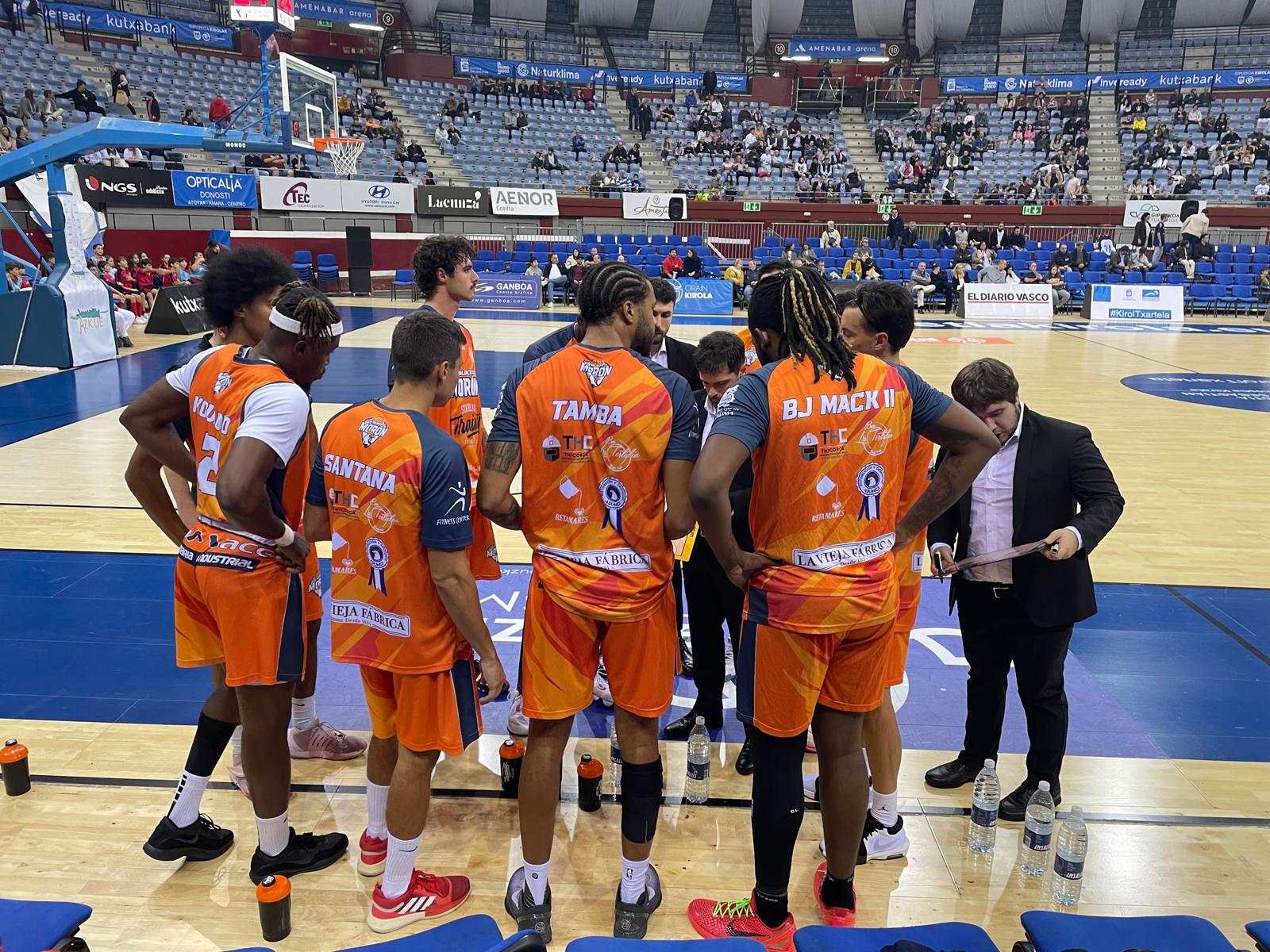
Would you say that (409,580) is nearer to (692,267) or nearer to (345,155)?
(692,267)

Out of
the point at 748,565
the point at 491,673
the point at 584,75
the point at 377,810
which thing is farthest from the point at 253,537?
the point at 584,75

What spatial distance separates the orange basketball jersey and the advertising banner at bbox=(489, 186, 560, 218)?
23.9m

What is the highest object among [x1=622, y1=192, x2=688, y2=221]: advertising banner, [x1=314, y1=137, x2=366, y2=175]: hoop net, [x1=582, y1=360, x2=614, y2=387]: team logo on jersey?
[x1=314, y1=137, x2=366, y2=175]: hoop net

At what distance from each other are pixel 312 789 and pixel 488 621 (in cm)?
166

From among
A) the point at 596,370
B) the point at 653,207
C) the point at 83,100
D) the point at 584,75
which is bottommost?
the point at 596,370

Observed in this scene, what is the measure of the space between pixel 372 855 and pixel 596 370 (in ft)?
5.96

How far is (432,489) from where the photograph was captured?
2.66 meters

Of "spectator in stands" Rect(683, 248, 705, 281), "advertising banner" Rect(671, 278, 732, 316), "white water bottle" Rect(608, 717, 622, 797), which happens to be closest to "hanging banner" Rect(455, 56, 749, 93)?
"spectator in stands" Rect(683, 248, 705, 281)

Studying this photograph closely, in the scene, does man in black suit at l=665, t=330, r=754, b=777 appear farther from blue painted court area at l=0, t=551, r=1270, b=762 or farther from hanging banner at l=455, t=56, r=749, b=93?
hanging banner at l=455, t=56, r=749, b=93

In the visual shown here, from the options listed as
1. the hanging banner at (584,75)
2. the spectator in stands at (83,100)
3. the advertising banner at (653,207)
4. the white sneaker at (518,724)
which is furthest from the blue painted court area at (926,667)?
the hanging banner at (584,75)

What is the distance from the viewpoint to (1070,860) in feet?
9.78

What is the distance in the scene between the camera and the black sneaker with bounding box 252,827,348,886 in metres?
3.06

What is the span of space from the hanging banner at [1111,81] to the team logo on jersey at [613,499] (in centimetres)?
3959

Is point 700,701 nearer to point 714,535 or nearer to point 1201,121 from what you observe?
point 714,535
